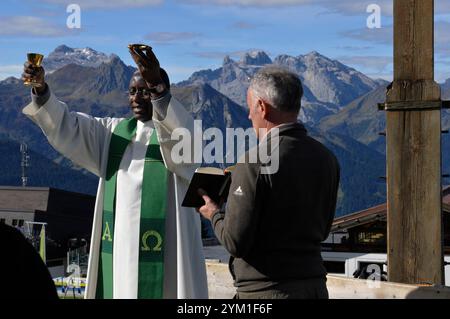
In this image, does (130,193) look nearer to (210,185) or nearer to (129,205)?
(129,205)

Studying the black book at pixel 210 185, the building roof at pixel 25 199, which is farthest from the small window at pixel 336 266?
the black book at pixel 210 185

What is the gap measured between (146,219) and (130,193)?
0.67ft

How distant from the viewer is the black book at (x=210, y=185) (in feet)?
13.2

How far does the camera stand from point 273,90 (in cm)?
389

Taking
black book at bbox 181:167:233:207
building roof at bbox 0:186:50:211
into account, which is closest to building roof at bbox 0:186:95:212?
building roof at bbox 0:186:50:211

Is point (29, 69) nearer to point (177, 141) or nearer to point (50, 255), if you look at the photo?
point (177, 141)

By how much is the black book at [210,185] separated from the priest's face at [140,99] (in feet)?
5.51

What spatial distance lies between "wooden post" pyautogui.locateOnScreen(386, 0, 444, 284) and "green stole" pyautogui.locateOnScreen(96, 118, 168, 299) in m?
1.46

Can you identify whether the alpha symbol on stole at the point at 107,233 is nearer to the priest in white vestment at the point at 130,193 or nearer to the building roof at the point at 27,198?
the priest in white vestment at the point at 130,193

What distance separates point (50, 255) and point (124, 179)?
51208mm

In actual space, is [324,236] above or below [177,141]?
below

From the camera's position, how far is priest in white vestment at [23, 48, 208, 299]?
5.71 meters

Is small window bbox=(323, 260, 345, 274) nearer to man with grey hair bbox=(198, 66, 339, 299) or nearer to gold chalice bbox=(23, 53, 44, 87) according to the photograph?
gold chalice bbox=(23, 53, 44, 87)

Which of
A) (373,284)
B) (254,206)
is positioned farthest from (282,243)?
(373,284)
